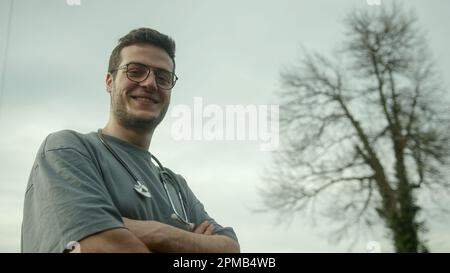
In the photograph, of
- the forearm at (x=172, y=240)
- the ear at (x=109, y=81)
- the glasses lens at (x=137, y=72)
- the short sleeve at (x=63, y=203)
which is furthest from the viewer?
the ear at (x=109, y=81)

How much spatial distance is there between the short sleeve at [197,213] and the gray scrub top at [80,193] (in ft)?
0.81

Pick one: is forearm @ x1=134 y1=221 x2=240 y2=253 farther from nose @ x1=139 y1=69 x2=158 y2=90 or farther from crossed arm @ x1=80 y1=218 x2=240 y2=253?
nose @ x1=139 y1=69 x2=158 y2=90

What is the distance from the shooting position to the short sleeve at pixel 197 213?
4.94 ft

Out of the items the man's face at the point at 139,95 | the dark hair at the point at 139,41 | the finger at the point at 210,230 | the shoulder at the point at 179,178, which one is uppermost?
the dark hair at the point at 139,41

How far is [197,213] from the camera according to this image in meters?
1.62

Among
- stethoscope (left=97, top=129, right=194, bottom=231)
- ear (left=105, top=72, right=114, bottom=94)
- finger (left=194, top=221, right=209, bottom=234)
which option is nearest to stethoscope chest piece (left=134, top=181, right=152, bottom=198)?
stethoscope (left=97, top=129, right=194, bottom=231)

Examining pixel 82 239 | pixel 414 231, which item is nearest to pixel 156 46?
pixel 82 239

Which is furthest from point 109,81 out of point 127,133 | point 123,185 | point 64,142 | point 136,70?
point 123,185

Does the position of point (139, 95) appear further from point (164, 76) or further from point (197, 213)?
point (197, 213)

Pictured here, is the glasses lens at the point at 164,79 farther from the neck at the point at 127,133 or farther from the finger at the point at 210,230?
the finger at the point at 210,230

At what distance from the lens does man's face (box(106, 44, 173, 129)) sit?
59.3 inches

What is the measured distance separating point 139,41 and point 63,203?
0.90 meters

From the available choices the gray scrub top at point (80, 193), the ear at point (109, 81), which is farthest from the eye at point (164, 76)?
the gray scrub top at point (80, 193)

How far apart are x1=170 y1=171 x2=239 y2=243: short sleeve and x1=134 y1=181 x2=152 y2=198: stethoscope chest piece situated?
13.9 inches
